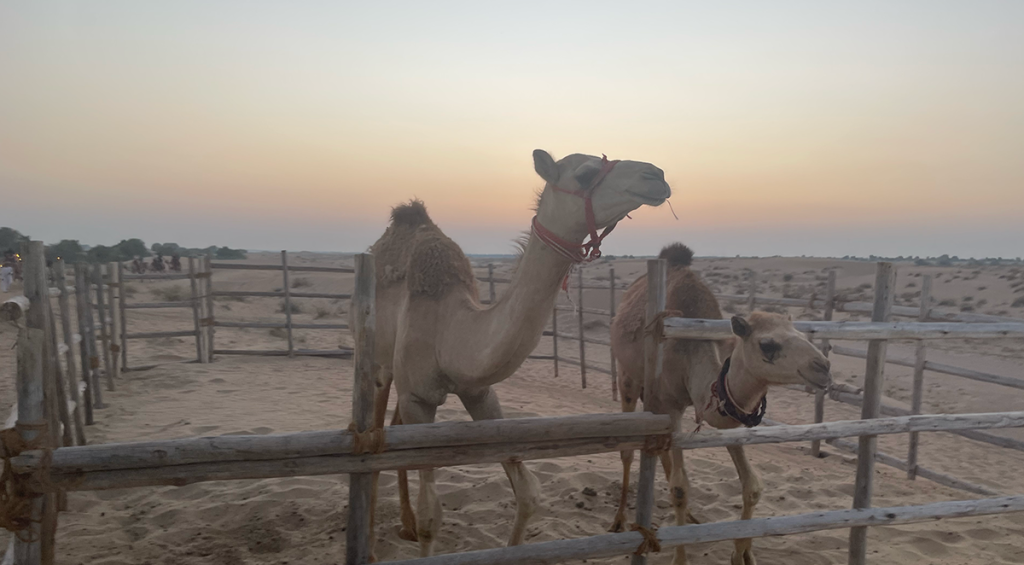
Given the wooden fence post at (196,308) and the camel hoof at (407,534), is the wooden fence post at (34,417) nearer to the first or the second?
the camel hoof at (407,534)

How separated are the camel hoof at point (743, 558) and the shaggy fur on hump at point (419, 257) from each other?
8.08ft

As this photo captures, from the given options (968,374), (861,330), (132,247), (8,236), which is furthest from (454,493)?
(132,247)

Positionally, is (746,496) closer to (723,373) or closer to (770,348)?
(723,373)

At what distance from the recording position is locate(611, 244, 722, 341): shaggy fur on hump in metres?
4.77

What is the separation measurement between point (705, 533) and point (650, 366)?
947mm

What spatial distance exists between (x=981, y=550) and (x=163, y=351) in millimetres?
13299

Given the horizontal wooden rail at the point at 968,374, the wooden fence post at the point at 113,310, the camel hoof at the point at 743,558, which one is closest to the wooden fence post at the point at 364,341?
the camel hoof at the point at 743,558

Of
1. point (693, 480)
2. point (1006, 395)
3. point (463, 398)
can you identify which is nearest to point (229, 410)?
point (463, 398)

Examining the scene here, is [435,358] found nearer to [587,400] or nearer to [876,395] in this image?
[876,395]

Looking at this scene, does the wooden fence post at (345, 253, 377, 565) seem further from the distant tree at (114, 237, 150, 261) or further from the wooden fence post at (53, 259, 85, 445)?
the distant tree at (114, 237, 150, 261)

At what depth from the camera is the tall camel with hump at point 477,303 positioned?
2660 millimetres

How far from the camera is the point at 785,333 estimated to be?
130 inches

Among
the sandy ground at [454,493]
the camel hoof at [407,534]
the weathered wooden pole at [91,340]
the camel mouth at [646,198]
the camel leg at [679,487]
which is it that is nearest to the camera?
the camel mouth at [646,198]

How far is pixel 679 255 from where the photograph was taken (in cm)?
564
